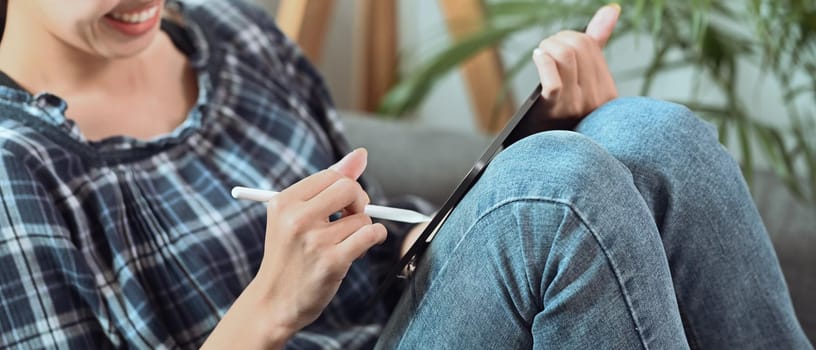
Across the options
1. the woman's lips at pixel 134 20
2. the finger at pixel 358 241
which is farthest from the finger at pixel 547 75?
the woman's lips at pixel 134 20

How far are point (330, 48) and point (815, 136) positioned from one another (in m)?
0.91

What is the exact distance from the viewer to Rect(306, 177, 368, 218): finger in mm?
672

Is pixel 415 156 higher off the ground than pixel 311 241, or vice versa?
pixel 311 241

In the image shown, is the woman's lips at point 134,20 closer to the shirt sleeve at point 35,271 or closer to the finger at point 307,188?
the shirt sleeve at point 35,271

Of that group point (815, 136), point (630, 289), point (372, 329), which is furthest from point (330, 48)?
point (630, 289)

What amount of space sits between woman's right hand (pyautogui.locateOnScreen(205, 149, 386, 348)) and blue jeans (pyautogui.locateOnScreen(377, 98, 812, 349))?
72mm

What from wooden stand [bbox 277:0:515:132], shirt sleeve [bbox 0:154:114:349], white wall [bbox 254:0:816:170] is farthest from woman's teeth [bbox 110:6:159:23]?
white wall [bbox 254:0:816:170]

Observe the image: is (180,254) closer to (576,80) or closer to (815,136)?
(576,80)

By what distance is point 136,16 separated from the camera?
83cm

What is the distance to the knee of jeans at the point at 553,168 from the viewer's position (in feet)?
2.21

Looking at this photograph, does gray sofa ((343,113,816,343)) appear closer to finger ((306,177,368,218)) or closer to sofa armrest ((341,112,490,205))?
sofa armrest ((341,112,490,205))

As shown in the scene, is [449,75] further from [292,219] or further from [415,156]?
[292,219]

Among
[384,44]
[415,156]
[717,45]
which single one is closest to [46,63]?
[415,156]

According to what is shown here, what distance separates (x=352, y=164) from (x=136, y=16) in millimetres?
252
